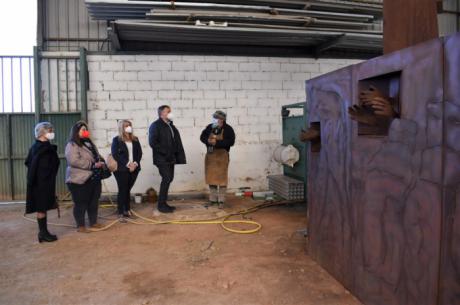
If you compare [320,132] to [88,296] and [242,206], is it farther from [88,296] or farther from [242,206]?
[242,206]

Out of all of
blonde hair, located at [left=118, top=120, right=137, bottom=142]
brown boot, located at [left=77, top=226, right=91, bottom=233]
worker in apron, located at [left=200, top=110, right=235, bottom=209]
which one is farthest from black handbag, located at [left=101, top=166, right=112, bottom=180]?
worker in apron, located at [left=200, top=110, right=235, bottom=209]

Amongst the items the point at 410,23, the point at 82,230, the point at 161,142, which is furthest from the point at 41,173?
the point at 410,23

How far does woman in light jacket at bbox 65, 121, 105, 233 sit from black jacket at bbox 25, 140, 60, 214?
0.84 ft

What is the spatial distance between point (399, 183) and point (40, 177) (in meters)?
3.76

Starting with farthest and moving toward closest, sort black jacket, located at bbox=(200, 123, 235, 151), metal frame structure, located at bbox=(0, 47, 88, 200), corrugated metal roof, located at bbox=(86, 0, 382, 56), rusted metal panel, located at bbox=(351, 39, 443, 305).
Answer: metal frame structure, located at bbox=(0, 47, 88, 200) → black jacket, located at bbox=(200, 123, 235, 151) → corrugated metal roof, located at bbox=(86, 0, 382, 56) → rusted metal panel, located at bbox=(351, 39, 443, 305)

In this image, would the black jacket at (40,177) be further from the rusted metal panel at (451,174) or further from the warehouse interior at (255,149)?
the rusted metal panel at (451,174)

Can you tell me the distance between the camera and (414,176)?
227 centimetres

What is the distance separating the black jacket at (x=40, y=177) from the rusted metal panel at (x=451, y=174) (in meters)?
4.01

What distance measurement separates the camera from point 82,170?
15.5ft

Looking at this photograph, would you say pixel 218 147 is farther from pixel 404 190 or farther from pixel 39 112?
pixel 404 190

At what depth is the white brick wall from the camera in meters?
6.96

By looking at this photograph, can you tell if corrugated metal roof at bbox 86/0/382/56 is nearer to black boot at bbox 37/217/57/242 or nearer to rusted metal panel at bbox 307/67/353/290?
rusted metal panel at bbox 307/67/353/290

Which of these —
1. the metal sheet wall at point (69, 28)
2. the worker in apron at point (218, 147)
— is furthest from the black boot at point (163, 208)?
Answer: the metal sheet wall at point (69, 28)

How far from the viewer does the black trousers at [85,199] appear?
188 inches
